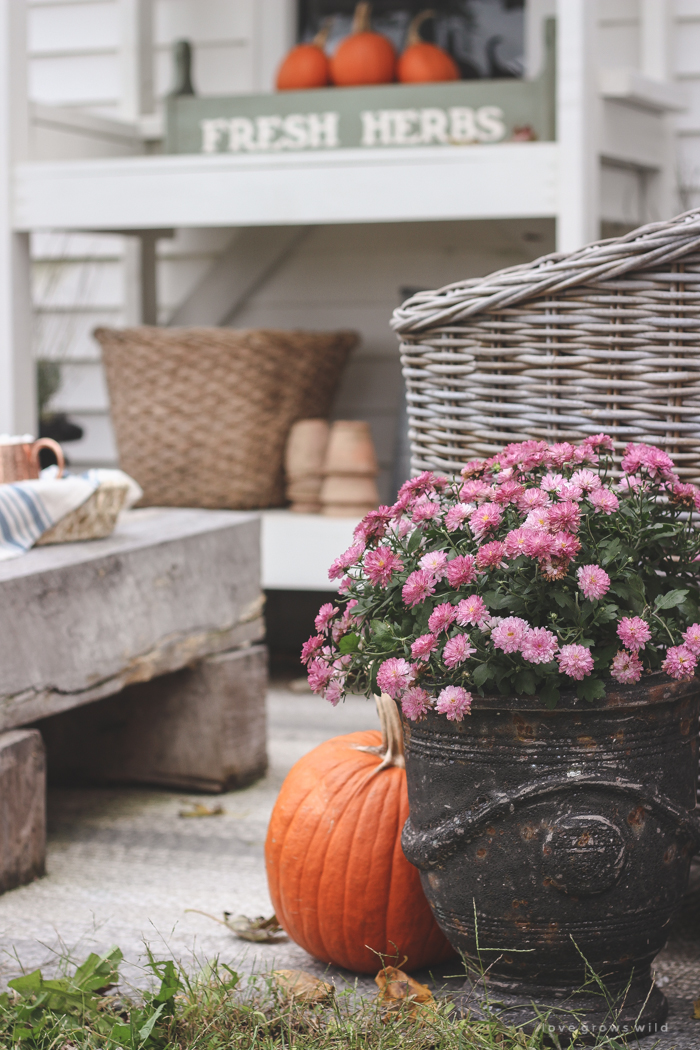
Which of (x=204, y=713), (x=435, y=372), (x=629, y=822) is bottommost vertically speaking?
(x=204, y=713)

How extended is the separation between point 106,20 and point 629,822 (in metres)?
3.43

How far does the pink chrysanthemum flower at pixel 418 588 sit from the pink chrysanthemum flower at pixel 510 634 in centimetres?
10

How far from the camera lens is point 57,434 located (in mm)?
3359

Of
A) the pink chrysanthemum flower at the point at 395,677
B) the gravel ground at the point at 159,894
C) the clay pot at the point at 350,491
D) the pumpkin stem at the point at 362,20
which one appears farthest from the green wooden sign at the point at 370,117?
the pink chrysanthemum flower at the point at 395,677

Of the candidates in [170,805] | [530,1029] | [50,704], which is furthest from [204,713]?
[530,1029]

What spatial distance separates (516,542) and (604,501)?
110 millimetres

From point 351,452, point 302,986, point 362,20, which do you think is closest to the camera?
point 302,986

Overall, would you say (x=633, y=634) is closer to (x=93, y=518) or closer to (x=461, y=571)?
(x=461, y=571)

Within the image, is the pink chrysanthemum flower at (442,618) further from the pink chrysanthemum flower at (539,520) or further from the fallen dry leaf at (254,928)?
the fallen dry leaf at (254,928)

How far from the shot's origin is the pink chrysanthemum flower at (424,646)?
1.11 m

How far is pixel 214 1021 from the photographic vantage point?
3.91 ft

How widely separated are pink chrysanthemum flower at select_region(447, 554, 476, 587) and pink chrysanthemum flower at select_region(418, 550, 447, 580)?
0.06ft

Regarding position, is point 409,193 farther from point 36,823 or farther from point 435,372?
point 36,823

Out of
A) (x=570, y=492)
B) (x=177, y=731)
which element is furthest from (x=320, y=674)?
(x=177, y=731)
